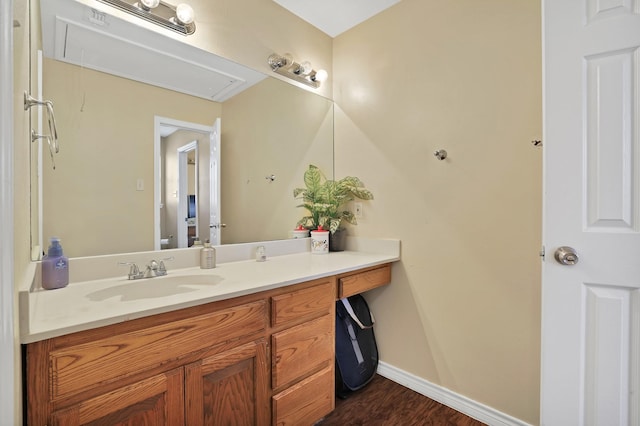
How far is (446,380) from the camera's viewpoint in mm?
1732

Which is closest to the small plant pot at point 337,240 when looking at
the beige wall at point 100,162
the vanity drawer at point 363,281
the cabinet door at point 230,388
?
the vanity drawer at point 363,281

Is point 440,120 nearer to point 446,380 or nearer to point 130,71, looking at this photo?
point 446,380

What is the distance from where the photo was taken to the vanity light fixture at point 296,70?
6.49ft

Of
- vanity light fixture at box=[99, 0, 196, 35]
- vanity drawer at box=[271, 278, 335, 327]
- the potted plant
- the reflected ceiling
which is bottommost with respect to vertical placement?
vanity drawer at box=[271, 278, 335, 327]

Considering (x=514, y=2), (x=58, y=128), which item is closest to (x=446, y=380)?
(x=514, y=2)

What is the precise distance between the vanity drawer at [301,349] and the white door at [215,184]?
A: 0.71m

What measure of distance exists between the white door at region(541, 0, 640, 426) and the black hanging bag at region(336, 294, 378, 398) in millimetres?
963

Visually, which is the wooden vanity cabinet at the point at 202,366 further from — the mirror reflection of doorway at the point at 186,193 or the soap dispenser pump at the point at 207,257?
the mirror reflection of doorway at the point at 186,193

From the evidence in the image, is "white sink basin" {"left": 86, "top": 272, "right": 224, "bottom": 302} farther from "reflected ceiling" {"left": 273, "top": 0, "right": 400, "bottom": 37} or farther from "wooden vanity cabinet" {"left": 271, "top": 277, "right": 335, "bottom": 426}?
"reflected ceiling" {"left": 273, "top": 0, "right": 400, "bottom": 37}

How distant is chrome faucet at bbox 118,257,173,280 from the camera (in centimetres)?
132

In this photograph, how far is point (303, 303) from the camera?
54.7 inches

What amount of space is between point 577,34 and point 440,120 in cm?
69

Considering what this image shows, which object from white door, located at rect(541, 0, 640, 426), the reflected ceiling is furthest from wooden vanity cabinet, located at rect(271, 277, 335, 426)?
the reflected ceiling

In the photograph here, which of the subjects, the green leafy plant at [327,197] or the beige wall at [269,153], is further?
the green leafy plant at [327,197]
